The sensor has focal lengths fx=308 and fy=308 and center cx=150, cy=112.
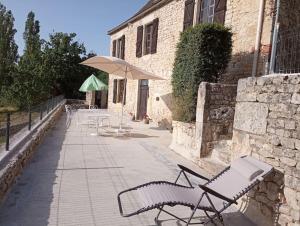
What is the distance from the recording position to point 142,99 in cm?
1432

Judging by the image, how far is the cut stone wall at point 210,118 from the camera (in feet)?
20.3

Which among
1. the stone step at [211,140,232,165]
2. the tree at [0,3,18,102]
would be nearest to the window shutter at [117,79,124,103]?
the tree at [0,3,18,102]

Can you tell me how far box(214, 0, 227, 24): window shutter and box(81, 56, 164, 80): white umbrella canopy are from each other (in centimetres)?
268

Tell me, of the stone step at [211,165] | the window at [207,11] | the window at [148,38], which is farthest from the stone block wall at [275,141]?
the window at [148,38]

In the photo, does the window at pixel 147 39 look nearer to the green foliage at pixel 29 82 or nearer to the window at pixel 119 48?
the window at pixel 119 48

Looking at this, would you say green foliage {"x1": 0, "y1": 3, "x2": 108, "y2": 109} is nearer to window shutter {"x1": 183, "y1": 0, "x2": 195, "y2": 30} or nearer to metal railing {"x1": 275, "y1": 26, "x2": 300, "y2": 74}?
window shutter {"x1": 183, "y1": 0, "x2": 195, "y2": 30}

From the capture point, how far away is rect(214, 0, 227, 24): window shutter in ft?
28.4

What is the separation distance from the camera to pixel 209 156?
6180 mm

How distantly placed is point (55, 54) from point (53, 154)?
21.4m

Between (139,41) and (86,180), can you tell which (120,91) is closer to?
(139,41)

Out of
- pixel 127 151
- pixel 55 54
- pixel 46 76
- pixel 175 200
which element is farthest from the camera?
pixel 55 54

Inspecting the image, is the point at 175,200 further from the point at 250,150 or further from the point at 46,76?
the point at 46,76

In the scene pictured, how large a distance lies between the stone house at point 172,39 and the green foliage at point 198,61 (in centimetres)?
64

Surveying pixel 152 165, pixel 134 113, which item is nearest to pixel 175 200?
pixel 152 165
